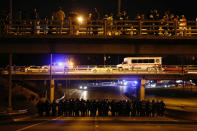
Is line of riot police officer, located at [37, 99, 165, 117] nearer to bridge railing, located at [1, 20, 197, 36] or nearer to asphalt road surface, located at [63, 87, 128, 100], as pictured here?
bridge railing, located at [1, 20, 197, 36]

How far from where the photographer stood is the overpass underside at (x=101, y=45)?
1914 cm

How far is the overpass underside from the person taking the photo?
19141 millimetres

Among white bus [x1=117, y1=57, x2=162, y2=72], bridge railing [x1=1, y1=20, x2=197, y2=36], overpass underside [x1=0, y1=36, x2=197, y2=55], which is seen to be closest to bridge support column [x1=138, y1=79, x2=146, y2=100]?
white bus [x1=117, y1=57, x2=162, y2=72]

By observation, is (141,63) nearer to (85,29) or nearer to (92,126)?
(85,29)

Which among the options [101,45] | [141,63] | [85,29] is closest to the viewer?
[85,29]

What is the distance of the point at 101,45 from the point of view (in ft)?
64.6

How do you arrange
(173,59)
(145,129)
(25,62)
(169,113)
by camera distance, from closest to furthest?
(145,129), (169,113), (25,62), (173,59)

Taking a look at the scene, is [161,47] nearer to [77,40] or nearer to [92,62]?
[77,40]

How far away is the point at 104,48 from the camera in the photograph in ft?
64.5

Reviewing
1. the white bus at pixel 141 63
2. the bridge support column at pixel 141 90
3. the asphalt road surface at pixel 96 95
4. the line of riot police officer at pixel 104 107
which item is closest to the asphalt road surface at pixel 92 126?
the line of riot police officer at pixel 104 107

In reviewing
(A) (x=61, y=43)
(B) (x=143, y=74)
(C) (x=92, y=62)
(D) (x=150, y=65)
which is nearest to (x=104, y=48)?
(A) (x=61, y=43)

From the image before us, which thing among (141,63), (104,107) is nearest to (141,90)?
(141,63)

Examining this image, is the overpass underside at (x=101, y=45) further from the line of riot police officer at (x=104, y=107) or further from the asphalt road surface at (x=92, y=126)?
the asphalt road surface at (x=92, y=126)

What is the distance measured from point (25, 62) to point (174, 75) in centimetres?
4009
